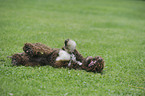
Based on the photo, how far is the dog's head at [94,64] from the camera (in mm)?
6930

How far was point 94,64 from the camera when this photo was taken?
22.9ft

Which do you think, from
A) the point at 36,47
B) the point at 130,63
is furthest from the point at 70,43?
the point at 130,63

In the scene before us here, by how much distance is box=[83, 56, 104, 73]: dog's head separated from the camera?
6930mm

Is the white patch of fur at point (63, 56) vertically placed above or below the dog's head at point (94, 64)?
above

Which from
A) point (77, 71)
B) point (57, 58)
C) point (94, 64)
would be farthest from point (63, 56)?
point (94, 64)

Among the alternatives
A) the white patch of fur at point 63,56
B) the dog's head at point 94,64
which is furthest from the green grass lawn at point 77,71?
the white patch of fur at point 63,56

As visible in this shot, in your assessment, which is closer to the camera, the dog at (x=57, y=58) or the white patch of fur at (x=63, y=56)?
the dog at (x=57, y=58)

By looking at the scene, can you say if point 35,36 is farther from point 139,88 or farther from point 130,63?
point 139,88

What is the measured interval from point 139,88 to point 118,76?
39.3 inches

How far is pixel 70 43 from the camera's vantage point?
710 centimetres

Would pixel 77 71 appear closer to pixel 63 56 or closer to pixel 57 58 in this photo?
pixel 63 56

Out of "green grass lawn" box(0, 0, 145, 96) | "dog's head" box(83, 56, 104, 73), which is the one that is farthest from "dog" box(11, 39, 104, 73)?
"green grass lawn" box(0, 0, 145, 96)

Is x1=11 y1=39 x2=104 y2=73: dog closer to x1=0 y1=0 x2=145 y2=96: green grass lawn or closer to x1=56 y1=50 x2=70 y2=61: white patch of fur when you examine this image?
x1=56 y1=50 x2=70 y2=61: white patch of fur

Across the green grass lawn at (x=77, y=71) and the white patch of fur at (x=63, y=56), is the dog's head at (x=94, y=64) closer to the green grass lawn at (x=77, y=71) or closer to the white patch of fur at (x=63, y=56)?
the green grass lawn at (x=77, y=71)
